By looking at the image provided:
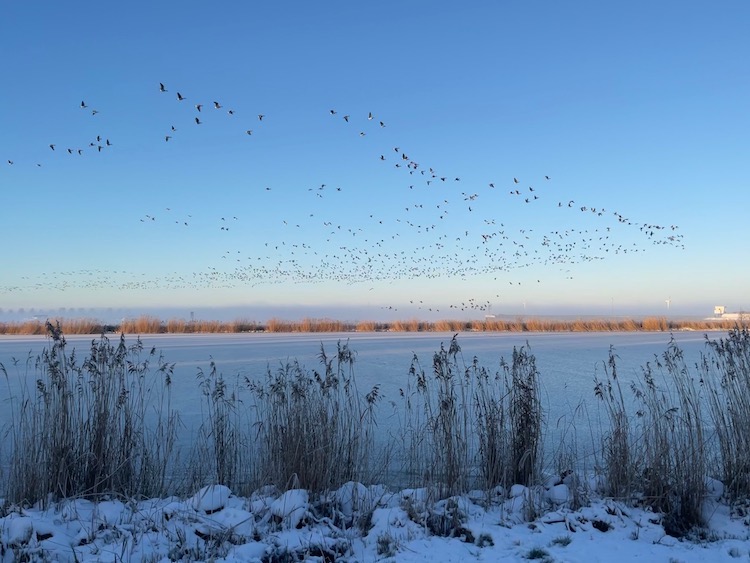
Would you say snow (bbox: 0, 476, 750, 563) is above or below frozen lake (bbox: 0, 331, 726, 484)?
below

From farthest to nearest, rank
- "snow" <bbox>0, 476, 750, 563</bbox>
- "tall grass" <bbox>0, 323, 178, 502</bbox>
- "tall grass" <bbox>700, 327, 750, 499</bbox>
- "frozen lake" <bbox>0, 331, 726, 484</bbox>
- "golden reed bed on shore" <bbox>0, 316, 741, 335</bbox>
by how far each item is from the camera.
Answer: "golden reed bed on shore" <bbox>0, 316, 741, 335</bbox>, "frozen lake" <bbox>0, 331, 726, 484</bbox>, "tall grass" <bbox>700, 327, 750, 499</bbox>, "tall grass" <bbox>0, 323, 178, 502</bbox>, "snow" <bbox>0, 476, 750, 563</bbox>

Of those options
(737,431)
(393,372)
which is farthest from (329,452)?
(393,372)

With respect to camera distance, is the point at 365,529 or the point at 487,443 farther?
the point at 487,443

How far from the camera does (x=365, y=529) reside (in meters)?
3.82

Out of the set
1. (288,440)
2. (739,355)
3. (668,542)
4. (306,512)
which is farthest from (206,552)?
(739,355)

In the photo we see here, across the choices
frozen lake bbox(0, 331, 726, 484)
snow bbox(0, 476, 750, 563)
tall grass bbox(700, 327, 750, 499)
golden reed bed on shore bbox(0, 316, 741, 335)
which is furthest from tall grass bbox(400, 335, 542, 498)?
golden reed bed on shore bbox(0, 316, 741, 335)

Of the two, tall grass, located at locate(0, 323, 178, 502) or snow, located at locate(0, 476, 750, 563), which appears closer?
snow, located at locate(0, 476, 750, 563)

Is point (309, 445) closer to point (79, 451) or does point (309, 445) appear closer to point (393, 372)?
point (79, 451)

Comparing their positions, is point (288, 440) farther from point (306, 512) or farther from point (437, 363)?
point (437, 363)

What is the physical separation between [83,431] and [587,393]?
6.07 metres

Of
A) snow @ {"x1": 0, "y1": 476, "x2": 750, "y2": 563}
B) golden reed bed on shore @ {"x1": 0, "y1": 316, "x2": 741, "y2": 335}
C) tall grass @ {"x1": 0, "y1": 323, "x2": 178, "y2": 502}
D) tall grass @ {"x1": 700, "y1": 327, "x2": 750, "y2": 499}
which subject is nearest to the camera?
snow @ {"x1": 0, "y1": 476, "x2": 750, "y2": 563}

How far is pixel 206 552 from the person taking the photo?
332cm

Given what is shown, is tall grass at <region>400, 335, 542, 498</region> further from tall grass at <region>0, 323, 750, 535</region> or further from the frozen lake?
the frozen lake

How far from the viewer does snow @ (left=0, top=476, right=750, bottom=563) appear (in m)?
3.32
